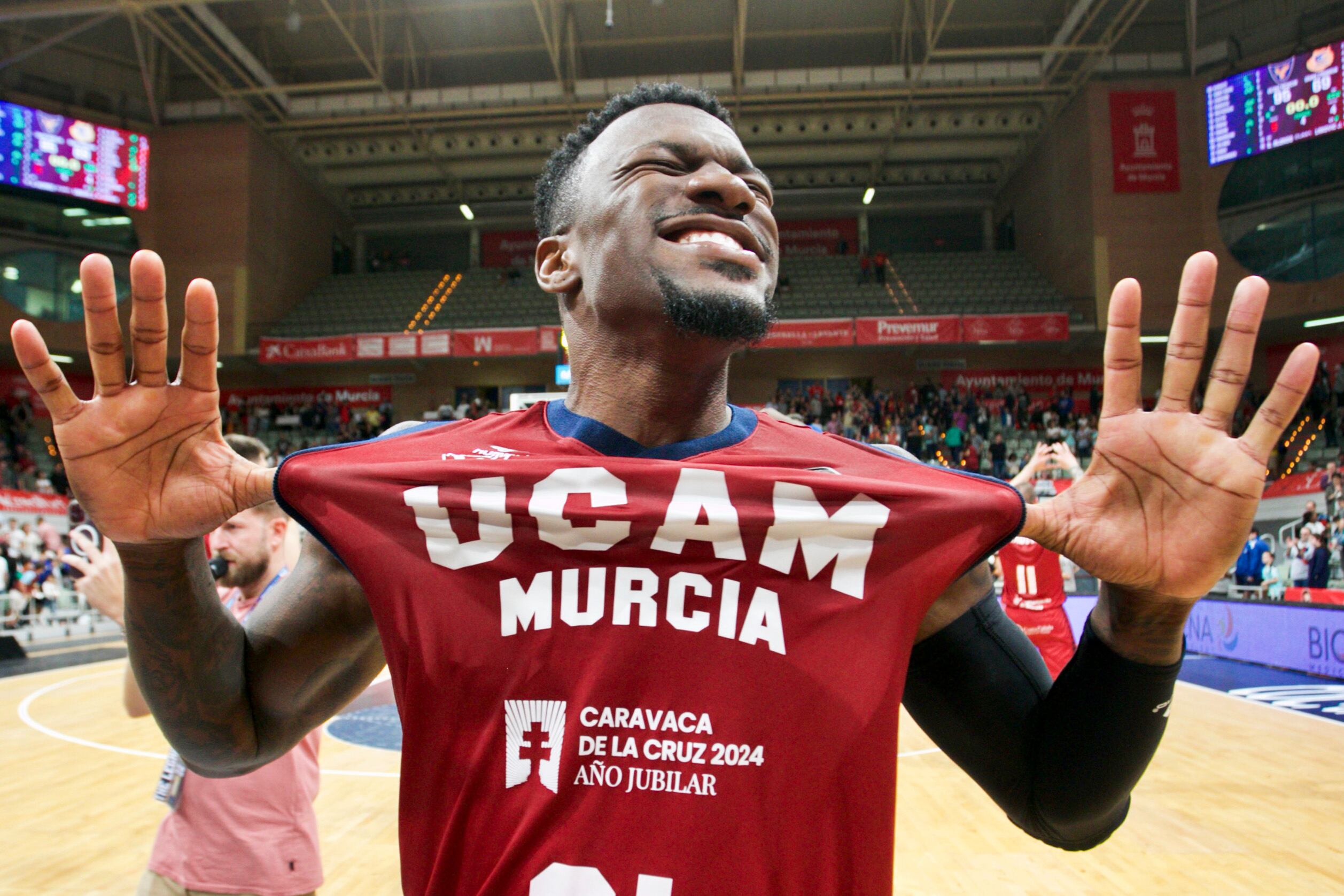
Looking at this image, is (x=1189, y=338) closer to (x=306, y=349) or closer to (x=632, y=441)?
(x=632, y=441)

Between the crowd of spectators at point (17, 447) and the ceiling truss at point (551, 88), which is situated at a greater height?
the ceiling truss at point (551, 88)

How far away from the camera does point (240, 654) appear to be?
4.91ft

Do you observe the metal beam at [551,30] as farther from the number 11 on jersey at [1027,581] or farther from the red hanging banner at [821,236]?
the number 11 on jersey at [1027,581]

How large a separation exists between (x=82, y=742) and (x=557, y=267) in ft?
27.6

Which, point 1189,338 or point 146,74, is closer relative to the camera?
point 1189,338

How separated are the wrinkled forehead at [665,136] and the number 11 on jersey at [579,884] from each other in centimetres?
120

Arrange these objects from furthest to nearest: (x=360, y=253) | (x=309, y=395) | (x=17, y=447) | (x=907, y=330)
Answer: (x=360, y=253)
(x=309, y=395)
(x=907, y=330)
(x=17, y=447)

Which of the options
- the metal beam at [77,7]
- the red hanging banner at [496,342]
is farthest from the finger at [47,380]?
the red hanging banner at [496,342]

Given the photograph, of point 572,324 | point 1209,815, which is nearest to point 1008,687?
point 572,324

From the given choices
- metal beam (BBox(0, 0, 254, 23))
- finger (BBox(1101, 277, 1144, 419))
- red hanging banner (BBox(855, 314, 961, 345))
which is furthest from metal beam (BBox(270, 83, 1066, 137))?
finger (BBox(1101, 277, 1144, 419))

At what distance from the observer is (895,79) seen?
21016 millimetres

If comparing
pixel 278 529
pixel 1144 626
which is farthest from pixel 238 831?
pixel 1144 626

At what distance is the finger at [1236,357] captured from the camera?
1217 millimetres

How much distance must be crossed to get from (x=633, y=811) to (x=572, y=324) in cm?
95
